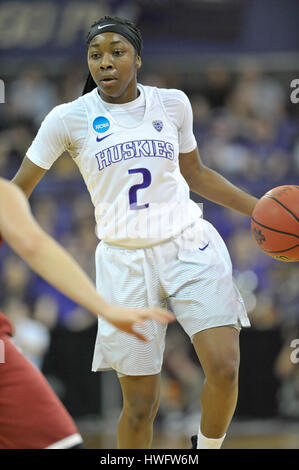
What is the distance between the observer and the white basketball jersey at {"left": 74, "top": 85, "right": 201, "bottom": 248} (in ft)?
13.5

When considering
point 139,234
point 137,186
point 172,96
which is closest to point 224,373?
point 139,234

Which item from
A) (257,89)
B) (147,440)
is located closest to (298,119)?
→ (257,89)

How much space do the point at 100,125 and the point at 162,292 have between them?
0.98m

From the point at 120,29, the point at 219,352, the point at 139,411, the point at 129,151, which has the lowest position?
the point at 139,411

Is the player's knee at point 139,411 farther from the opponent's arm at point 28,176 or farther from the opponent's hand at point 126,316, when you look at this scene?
the opponent's hand at point 126,316

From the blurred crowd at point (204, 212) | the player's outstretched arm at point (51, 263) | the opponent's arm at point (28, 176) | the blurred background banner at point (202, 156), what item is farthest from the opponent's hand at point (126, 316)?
the blurred crowd at point (204, 212)

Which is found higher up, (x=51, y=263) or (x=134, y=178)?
(x=134, y=178)

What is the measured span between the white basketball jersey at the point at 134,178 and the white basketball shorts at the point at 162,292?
0.32ft

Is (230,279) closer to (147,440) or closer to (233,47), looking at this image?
(147,440)

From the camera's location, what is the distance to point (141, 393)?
4125 mm

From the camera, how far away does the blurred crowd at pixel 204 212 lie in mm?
9039

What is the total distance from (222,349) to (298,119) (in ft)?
29.0

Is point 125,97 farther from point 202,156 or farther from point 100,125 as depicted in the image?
point 202,156

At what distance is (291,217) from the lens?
4422 mm
